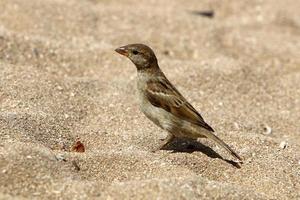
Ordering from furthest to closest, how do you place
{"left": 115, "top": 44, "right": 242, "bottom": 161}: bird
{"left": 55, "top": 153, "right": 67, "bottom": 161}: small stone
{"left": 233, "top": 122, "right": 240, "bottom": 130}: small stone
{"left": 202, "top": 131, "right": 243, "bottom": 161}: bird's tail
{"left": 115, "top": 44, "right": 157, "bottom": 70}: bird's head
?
{"left": 233, "top": 122, "right": 240, "bottom": 130}: small stone < {"left": 115, "top": 44, "right": 157, "bottom": 70}: bird's head < {"left": 115, "top": 44, "right": 242, "bottom": 161}: bird < {"left": 202, "top": 131, "right": 243, "bottom": 161}: bird's tail < {"left": 55, "top": 153, "right": 67, "bottom": 161}: small stone

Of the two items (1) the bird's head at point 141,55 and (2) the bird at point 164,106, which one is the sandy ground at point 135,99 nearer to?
(2) the bird at point 164,106

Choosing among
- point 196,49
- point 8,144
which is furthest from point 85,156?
point 196,49

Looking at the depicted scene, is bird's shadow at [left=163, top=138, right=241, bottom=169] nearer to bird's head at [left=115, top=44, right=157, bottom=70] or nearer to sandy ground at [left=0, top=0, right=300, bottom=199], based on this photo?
sandy ground at [left=0, top=0, right=300, bottom=199]

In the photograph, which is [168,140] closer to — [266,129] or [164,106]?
[164,106]

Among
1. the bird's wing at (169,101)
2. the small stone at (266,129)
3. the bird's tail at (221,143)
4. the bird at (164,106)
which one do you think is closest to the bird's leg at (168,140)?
the bird at (164,106)

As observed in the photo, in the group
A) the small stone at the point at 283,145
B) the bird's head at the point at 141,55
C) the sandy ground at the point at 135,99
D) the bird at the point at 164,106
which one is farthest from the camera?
the small stone at the point at 283,145

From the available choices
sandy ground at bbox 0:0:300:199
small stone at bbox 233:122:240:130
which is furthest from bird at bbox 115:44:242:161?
small stone at bbox 233:122:240:130

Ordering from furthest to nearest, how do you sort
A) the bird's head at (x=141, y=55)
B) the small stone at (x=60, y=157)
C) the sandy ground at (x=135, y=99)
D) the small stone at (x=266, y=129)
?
the small stone at (x=266, y=129) → the bird's head at (x=141, y=55) → the small stone at (x=60, y=157) → the sandy ground at (x=135, y=99)
